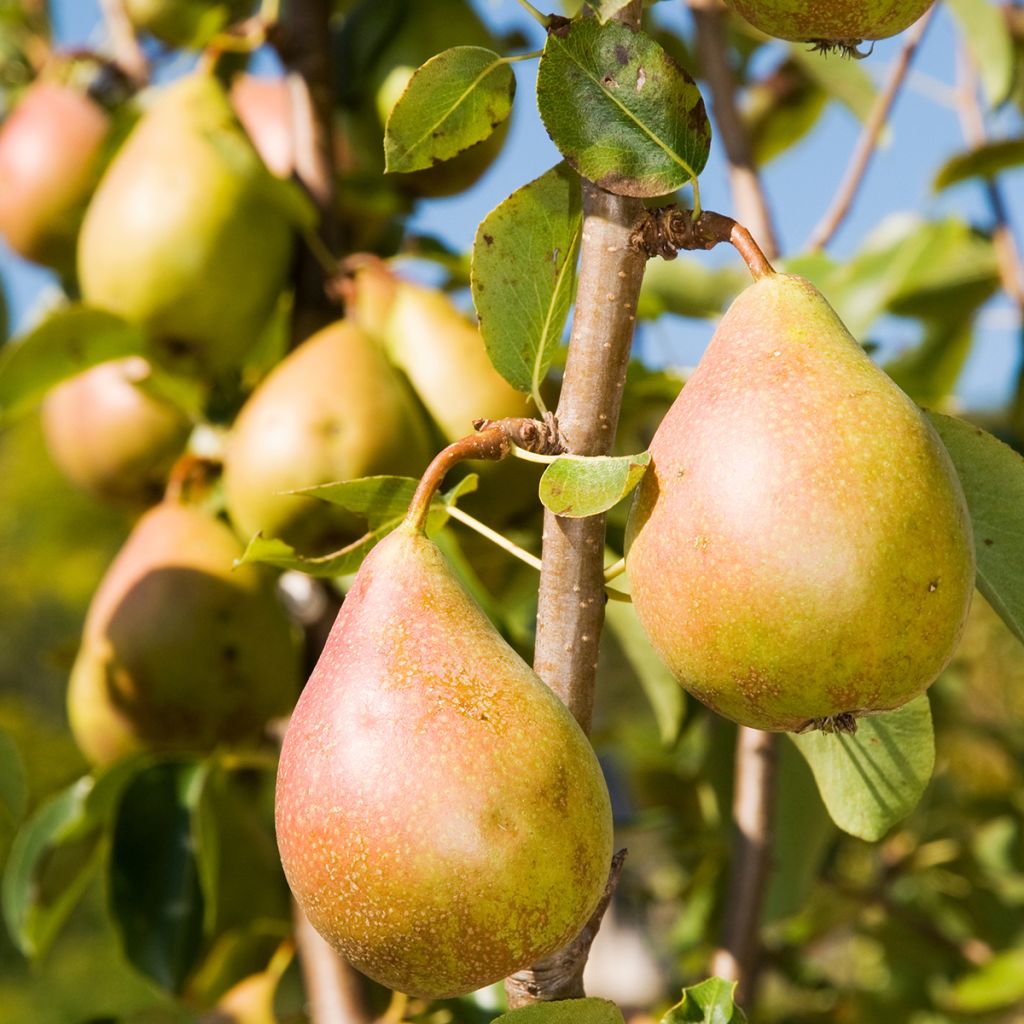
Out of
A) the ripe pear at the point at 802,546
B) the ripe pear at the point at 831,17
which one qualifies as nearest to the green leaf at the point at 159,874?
the ripe pear at the point at 802,546

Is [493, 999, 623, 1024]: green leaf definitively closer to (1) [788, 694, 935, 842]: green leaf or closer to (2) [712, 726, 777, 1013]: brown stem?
(1) [788, 694, 935, 842]: green leaf

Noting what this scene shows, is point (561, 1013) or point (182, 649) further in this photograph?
point (182, 649)

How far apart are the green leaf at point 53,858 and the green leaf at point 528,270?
1.76ft

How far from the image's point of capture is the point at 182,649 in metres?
0.96

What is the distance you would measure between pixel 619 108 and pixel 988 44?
847 millimetres

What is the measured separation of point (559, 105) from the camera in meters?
0.53

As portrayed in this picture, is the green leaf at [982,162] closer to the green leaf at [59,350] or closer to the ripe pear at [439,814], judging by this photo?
the green leaf at [59,350]

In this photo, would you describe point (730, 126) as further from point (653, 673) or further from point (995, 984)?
point (995, 984)

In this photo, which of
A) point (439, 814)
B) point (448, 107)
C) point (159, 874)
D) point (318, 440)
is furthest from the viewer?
point (159, 874)

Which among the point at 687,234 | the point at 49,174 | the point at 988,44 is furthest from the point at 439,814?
the point at 988,44

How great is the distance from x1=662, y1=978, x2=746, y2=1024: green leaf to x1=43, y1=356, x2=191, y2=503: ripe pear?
0.75 metres

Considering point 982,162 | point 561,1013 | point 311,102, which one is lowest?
point 982,162

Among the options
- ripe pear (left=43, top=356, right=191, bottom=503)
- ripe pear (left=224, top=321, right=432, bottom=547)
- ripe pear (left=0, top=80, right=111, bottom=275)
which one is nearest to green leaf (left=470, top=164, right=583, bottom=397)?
ripe pear (left=224, top=321, right=432, bottom=547)

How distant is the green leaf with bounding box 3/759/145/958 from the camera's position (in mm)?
996
